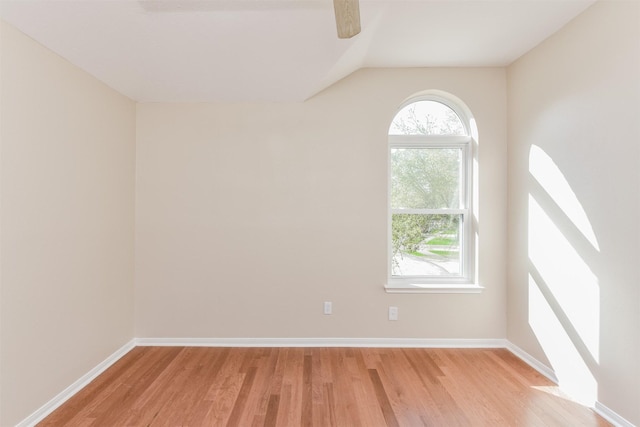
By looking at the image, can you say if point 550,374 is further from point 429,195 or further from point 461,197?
point 429,195

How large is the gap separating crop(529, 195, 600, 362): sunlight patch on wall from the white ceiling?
4.57ft

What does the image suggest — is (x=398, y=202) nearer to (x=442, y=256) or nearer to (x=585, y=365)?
(x=442, y=256)

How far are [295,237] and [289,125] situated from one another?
107 cm

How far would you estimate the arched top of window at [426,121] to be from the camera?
10.4 ft

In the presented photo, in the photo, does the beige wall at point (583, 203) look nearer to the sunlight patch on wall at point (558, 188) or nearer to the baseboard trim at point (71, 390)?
the sunlight patch on wall at point (558, 188)

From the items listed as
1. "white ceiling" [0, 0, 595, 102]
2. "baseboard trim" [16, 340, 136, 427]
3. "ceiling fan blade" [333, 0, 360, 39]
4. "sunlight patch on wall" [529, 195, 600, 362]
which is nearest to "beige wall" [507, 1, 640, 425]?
"sunlight patch on wall" [529, 195, 600, 362]

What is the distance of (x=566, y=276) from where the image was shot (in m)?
2.30

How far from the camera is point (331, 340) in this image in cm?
300

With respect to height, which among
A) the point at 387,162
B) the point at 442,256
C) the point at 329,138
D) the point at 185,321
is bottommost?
the point at 185,321

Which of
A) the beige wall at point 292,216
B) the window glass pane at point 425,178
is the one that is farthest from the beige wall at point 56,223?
the window glass pane at point 425,178

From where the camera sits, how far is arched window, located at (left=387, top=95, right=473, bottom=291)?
124 inches

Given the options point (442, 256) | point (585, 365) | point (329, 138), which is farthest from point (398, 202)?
point (585, 365)

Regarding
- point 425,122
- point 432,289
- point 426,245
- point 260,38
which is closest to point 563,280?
point 432,289

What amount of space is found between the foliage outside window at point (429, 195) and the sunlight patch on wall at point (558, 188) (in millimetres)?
628
